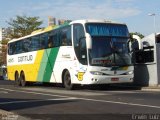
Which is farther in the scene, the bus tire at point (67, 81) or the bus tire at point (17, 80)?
the bus tire at point (17, 80)

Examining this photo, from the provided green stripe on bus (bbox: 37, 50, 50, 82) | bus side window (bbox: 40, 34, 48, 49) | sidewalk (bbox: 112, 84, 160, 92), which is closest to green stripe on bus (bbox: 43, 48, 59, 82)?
green stripe on bus (bbox: 37, 50, 50, 82)

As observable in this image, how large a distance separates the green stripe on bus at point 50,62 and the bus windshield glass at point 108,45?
3.82 metres

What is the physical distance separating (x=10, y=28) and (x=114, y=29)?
55537 millimetres

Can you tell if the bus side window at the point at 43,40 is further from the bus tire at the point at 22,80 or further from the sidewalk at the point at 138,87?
the sidewalk at the point at 138,87

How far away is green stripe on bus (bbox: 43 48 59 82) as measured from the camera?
28.2m

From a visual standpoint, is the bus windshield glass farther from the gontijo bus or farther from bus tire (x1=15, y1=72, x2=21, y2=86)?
bus tire (x1=15, y1=72, x2=21, y2=86)

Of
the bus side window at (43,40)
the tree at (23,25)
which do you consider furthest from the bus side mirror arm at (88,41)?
the tree at (23,25)

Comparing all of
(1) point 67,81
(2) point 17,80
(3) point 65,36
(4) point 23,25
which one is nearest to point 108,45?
(3) point 65,36

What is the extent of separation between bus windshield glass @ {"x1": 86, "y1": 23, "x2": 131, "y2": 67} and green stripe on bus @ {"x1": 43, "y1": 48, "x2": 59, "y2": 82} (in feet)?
12.5

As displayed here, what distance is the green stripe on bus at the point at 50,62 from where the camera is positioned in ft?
92.7

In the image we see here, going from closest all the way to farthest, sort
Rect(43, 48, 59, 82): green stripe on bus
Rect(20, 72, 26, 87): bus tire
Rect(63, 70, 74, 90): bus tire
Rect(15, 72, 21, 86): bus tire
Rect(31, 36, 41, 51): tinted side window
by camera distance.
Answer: Rect(63, 70, 74, 90): bus tire < Rect(43, 48, 59, 82): green stripe on bus < Rect(31, 36, 41, 51): tinted side window < Rect(20, 72, 26, 87): bus tire < Rect(15, 72, 21, 86): bus tire

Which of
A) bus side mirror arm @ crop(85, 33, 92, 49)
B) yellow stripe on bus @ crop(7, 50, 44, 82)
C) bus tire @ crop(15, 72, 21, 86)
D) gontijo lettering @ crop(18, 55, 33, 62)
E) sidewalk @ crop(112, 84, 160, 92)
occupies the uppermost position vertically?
bus side mirror arm @ crop(85, 33, 92, 49)

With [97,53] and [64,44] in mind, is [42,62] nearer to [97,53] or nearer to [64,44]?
[64,44]

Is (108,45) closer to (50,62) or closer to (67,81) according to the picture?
(67,81)
